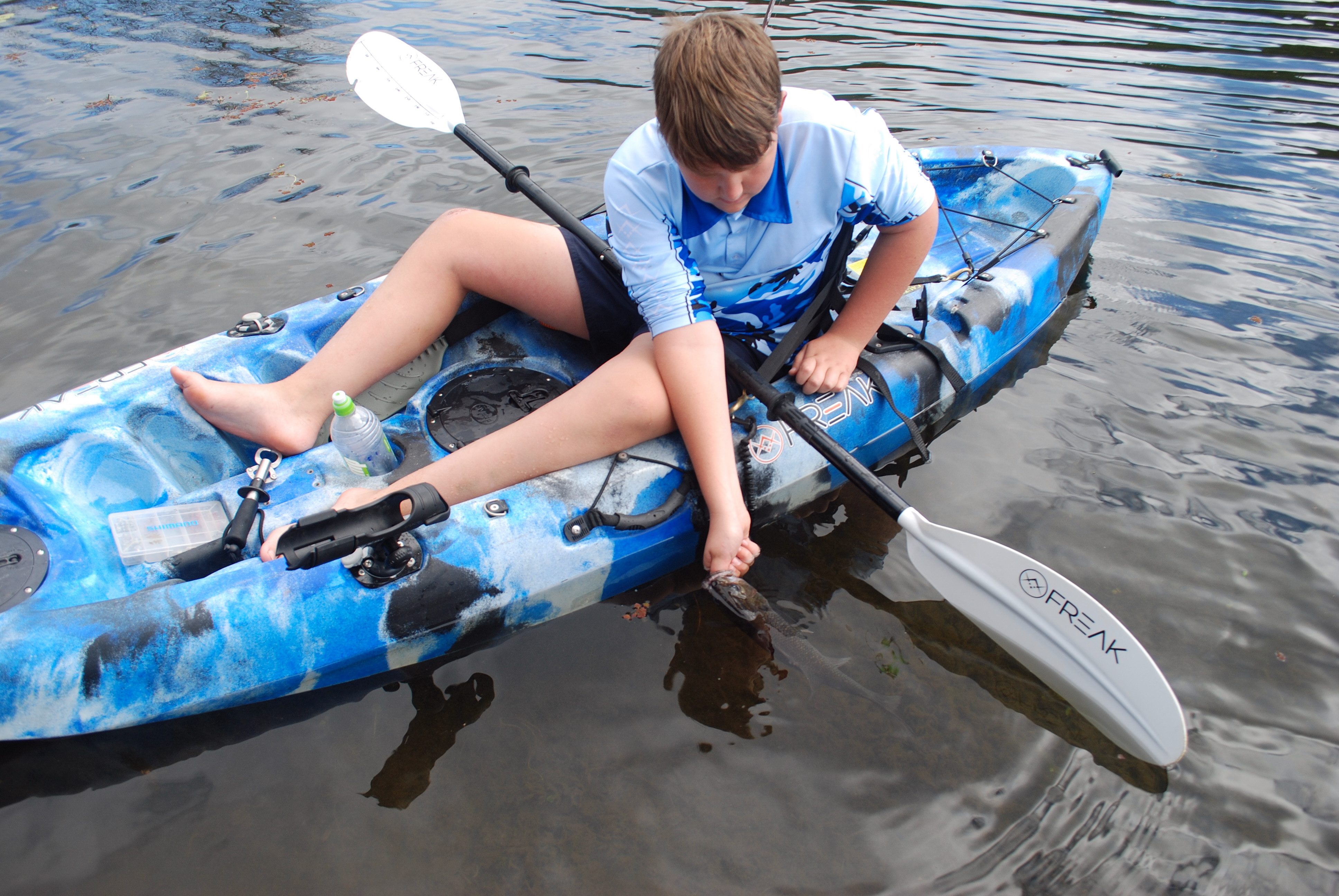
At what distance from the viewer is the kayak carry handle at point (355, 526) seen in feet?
5.49

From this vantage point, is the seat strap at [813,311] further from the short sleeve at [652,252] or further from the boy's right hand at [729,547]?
the boy's right hand at [729,547]

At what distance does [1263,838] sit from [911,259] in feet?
5.47

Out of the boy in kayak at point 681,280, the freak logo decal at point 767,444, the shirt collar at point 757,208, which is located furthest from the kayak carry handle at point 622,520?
the shirt collar at point 757,208

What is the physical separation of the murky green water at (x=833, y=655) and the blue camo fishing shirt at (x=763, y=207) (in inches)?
36.4

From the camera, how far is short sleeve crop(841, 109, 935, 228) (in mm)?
1971

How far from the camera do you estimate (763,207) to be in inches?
79.0

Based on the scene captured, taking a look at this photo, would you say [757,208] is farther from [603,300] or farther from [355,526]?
[355,526]

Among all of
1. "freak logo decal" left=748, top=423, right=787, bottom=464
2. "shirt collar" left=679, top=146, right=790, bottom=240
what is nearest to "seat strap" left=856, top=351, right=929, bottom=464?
"freak logo decal" left=748, top=423, right=787, bottom=464

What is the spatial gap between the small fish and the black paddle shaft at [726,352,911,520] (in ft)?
1.43

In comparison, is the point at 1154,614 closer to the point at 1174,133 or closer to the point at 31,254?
the point at 1174,133

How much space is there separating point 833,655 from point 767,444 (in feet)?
2.13

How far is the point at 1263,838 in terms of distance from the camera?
1779 millimetres

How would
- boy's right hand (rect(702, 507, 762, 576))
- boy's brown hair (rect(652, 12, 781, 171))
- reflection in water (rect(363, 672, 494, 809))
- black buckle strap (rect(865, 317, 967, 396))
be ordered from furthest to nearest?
black buckle strap (rect(865, 317, 967, 396)) < boy's right hand (rect(702, 507, 762, 576)) < reflection in water (rect(363, 672, 494, 809)) < boy's brown hair (rect(652, 12, 781, 171))

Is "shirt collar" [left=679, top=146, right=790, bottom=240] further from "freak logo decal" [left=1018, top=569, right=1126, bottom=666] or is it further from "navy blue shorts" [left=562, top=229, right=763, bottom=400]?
"freak logo decal" [left=1018, top=569, right=1126, bottom=666]
